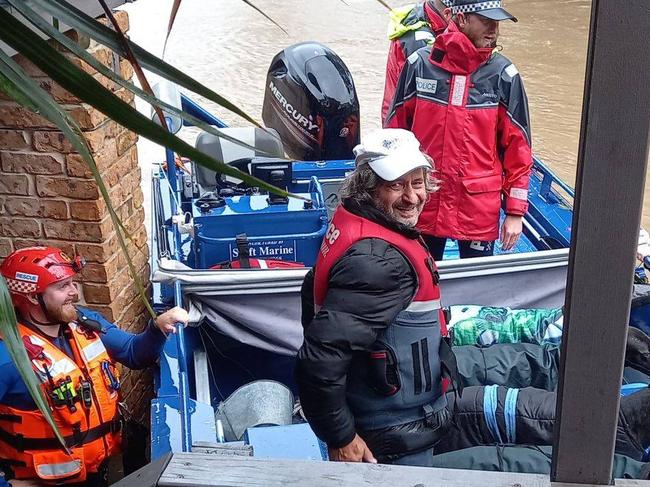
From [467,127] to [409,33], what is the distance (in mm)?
1451

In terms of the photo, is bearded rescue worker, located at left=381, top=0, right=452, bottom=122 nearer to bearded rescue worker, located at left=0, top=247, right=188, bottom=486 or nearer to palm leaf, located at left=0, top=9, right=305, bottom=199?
bearded rescue worker, located at left=0, top=247, right=188, bottom=486

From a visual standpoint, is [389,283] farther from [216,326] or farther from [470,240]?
[470,240]

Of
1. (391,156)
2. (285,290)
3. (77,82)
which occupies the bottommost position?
(285,290)

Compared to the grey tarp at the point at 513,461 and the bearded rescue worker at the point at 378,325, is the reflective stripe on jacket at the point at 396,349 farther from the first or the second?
the grey tarp at the point at 513,461

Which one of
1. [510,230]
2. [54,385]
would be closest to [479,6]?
[510,230]

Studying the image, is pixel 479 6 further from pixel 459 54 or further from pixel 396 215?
pixel 396 215

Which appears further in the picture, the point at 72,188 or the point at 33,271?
the point at 72,188

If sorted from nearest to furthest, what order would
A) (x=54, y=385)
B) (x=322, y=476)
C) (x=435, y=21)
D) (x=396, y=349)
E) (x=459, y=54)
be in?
(x=322, y=476)
(x=396, y=349)
(x=54, y=385)
(x=459, y=54)
(x=435, y=21)

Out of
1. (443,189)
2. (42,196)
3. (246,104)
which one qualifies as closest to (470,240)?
(443,189)

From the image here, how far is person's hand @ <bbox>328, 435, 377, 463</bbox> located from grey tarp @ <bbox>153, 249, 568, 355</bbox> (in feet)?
3.90

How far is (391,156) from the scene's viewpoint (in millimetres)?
2463

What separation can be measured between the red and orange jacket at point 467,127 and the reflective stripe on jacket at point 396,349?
136cm

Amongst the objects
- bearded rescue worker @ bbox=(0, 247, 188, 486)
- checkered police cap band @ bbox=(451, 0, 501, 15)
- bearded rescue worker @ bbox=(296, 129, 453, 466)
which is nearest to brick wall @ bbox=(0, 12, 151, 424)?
bearded rescue worker @ bbox=(0, 247, 188, 486)

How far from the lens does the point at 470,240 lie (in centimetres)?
387
